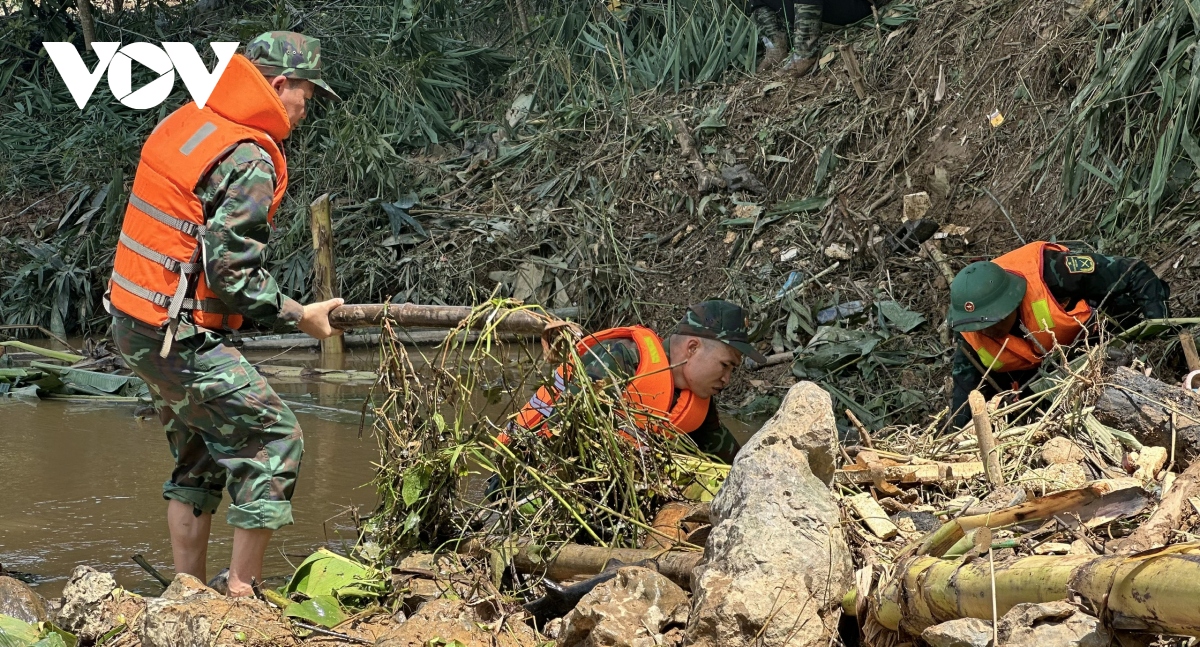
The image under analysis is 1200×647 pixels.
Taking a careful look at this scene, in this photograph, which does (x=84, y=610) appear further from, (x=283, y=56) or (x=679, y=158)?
(x=679, y=158)

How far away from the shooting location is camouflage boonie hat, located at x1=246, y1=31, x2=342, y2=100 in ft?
11.4

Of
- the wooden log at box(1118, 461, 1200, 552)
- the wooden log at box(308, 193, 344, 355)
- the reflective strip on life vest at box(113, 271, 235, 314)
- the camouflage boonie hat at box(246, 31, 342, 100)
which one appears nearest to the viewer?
the wooden log at box(1118, 461, 1200, 552)

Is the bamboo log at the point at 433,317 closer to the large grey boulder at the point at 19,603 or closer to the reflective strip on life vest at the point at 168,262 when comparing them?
the reflective strip on life vest at the point at 168,262

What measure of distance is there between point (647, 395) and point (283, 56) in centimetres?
161

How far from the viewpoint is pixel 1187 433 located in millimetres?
3488

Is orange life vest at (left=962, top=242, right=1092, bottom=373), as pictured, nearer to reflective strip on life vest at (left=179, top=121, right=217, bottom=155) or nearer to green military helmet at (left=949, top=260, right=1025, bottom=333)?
green military helmet at (left=949, top=260, right=1025, bottom=333)

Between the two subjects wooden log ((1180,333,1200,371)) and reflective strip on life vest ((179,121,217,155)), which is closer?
reflective strip on life vest ((179,121,217,155))

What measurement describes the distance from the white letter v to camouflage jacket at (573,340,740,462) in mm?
9813

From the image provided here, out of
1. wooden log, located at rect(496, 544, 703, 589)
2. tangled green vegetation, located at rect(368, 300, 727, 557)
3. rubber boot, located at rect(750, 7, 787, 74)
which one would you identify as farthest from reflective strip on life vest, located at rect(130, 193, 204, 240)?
rubber boot, located at rect(750, 7, 787, 74)

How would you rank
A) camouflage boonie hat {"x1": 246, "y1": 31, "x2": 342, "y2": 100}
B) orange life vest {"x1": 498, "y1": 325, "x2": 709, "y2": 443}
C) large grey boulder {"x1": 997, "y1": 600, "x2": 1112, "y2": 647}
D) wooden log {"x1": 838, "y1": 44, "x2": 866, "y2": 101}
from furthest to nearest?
1. wooden log {"x1": 838, "y1": 44, "x2": 866, "y2": 101}
2. orange life vest {"x1": 498, "y1": 325, "x2": 709, "y2": 443}
3. camouflage boonie hat {"x1": 246, "y1": 31, "x2": 342, "y2": 100}
4. large grey boulder {"x1": 997, "y1": 600, "x2": 1112, "y2": 647}

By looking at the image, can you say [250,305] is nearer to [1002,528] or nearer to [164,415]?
[164,415]

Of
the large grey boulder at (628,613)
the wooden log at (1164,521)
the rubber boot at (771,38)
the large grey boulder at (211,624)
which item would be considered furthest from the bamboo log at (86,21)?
the wooden log at (1164,521)

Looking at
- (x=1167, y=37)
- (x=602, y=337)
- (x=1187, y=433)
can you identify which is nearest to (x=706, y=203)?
(x=1167, y=37)

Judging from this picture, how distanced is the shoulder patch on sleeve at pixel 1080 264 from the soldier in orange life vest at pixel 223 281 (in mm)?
3138
